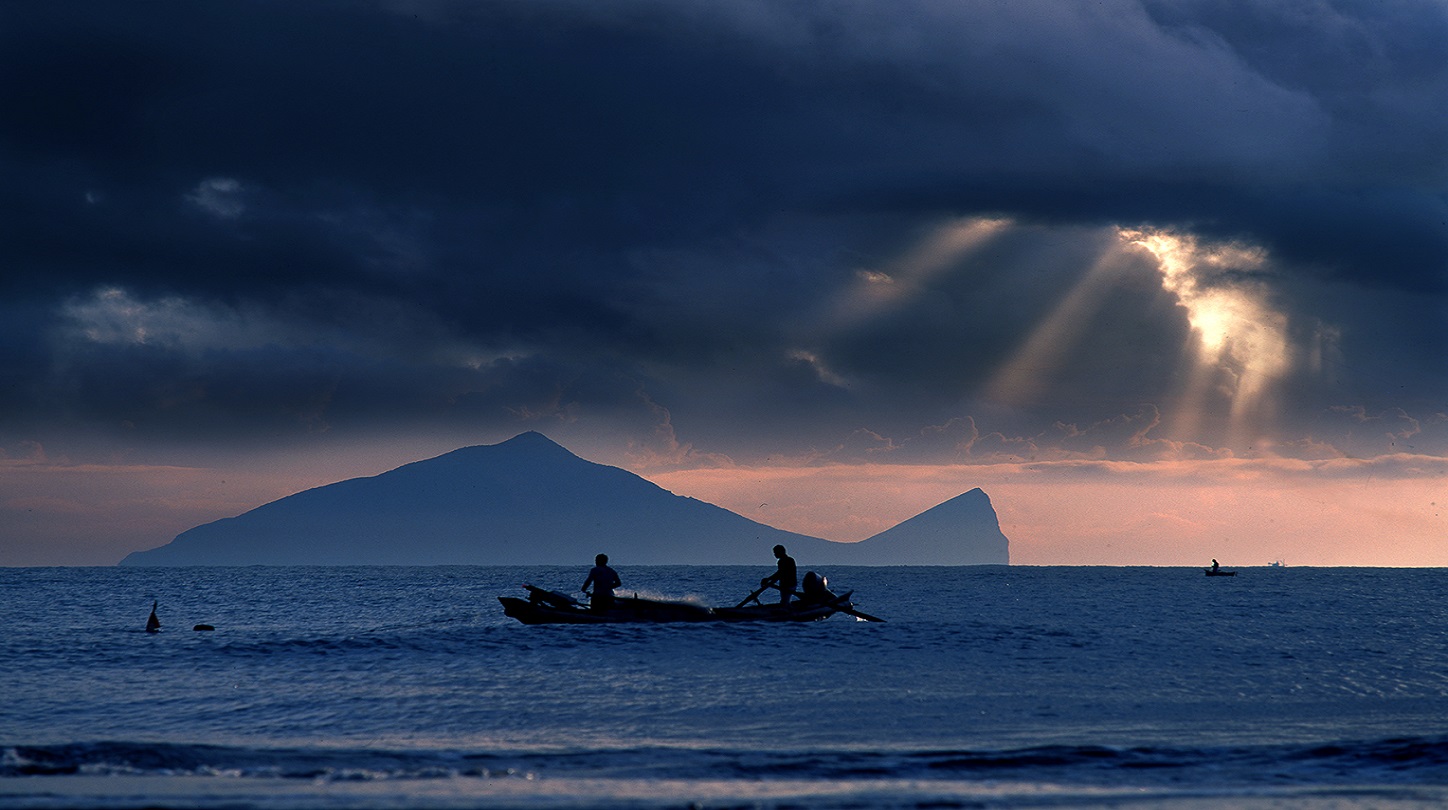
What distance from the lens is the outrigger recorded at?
139 ft

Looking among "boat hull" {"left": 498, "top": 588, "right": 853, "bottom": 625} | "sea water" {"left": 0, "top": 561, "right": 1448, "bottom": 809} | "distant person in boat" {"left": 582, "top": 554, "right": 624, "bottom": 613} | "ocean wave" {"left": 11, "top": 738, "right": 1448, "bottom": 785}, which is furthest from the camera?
"boat hull" {"left": 498, "top": 588, "right": 853, "bottom": 625}

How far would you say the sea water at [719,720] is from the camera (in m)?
15.6

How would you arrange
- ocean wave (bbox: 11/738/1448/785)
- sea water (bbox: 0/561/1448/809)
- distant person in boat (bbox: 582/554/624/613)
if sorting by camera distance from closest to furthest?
1. sea water (bbox: 0/561/1448/809)
2. ocean wave (bbox: 11/738/1448/785)
3. distant person in boat (bbox: 582/554/624/613)

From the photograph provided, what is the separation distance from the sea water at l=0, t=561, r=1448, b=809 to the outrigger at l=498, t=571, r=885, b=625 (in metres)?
1.08

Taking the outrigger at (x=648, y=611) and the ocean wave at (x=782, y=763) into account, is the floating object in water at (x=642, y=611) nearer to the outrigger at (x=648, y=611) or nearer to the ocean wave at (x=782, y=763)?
the outrigger at (x=648, y=611)

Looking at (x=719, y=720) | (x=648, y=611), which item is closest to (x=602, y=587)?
(x=648, y=611)

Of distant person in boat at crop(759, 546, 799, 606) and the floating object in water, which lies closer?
the floating object in water

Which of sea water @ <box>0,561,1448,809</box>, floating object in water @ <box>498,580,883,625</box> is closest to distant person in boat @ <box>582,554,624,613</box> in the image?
→ floating object in water @ <box>498,580,883,625</box>

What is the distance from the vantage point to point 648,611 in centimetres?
4341

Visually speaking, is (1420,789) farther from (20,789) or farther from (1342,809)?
(20,789)

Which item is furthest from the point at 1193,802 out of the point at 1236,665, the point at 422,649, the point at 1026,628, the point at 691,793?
the point at 1026,628

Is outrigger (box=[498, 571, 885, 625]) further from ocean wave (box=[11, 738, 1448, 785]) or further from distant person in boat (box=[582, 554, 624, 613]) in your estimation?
ocean wave (box=[11, 738, 1448, 785])

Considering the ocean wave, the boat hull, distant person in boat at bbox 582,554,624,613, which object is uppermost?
distant person in boat at bbox 582,554,624,613

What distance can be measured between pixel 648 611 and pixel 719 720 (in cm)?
2141
